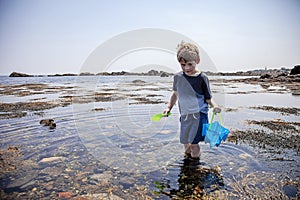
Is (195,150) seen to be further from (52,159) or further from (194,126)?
(52,159)

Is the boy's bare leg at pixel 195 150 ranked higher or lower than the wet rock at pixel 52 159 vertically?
higher

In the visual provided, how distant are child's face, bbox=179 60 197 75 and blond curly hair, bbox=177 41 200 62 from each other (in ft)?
0.21

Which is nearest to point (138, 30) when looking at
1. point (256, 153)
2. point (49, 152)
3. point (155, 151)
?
point (155, 151)

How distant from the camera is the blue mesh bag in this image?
13.9ft

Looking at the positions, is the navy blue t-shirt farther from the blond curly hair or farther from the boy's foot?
the boy's foot

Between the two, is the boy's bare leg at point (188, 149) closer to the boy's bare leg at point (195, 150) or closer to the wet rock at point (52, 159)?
the boy's bare leg at point (195, 150)

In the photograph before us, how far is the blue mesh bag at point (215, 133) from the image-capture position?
4242 millimetres

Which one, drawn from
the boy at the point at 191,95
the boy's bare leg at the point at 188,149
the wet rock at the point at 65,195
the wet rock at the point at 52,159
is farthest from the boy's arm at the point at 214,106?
the wet rock at the point at 52,159

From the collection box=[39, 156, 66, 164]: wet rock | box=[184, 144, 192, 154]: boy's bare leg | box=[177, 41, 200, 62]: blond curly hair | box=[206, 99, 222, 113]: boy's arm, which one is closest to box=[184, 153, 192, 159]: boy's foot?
box=[184, 144, 192, 154]: boy's bare leg

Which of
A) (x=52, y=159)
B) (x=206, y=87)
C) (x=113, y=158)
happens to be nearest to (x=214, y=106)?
(x=206, y=87)

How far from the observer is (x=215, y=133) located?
14.3 ft

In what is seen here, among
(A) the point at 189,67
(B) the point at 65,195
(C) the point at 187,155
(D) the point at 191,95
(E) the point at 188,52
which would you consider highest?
(E) the point at 188,52

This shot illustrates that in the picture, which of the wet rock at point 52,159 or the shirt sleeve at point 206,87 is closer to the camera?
the shirt sleeve at point 206,87

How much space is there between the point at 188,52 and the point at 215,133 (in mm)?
1690
